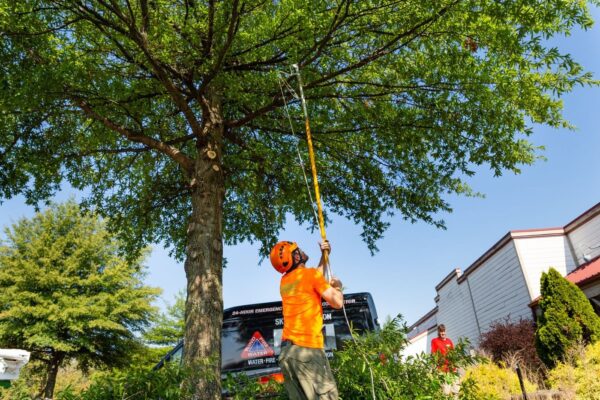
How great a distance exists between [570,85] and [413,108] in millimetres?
2712

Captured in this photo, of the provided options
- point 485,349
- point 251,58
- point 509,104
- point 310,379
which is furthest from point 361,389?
point 485,349

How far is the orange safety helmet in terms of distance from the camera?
3992mm

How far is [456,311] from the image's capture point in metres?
26.1

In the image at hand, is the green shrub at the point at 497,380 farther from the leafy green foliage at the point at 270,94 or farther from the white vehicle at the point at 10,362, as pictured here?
the white vehicle at the point at 10,362

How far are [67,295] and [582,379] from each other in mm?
22595

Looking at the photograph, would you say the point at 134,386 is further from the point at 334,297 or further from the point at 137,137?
the point at 137,137

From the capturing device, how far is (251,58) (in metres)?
6.99

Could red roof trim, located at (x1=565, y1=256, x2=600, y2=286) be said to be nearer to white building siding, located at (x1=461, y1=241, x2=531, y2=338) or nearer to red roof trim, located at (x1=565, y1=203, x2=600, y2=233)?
red roof trim, located at (x1=565, y1=203, x2=600, y2=233)

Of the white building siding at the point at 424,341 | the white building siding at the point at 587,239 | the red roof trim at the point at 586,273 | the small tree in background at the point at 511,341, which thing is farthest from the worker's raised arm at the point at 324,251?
the white building siding at the point at 424,341

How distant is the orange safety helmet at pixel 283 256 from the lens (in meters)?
3.99

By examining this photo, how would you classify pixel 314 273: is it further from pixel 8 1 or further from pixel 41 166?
pixel 41 166

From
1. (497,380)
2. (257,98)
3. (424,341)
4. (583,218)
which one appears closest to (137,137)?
(257,98)

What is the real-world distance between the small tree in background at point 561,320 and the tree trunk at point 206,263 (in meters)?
10.3

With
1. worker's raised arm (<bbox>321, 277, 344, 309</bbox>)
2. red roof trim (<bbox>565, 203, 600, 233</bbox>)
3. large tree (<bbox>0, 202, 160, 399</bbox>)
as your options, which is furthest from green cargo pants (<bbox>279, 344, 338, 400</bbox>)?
large tree (<bbox>0, 202, 160, 399</bbox>)
